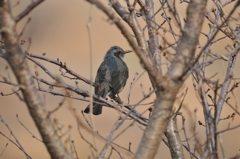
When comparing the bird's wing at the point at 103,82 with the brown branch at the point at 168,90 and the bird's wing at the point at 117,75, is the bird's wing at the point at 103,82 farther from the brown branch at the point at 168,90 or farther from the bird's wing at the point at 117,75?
the brown branch at the point at 168,90

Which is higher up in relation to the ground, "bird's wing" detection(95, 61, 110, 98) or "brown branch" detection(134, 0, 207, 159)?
"bird's wing" detection(95, 61, 110, 98)

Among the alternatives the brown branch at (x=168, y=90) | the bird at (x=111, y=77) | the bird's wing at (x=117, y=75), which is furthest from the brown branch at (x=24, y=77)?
the bird's wing at (x=117, y=75)

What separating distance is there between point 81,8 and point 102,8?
17.1 m

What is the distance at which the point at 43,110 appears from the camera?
2574 millimetres

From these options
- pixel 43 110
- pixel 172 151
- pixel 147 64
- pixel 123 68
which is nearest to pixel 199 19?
pixel 147 64

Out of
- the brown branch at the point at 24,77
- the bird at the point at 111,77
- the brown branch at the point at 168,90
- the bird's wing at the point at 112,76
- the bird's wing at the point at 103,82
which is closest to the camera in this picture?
the brown branch at the point at 24,77

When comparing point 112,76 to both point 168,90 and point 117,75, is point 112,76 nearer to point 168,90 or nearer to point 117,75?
point 117,75

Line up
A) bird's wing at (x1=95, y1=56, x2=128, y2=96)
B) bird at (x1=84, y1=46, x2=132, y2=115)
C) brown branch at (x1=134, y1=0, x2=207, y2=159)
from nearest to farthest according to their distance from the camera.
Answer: brown branch at (x1=134, y1=0, x2=207, y2=159) → bird at (x1=84, y1=46, x2=132, y2=115) → bird's wing at (x1=95, y1=56, x2=128, y2=96)

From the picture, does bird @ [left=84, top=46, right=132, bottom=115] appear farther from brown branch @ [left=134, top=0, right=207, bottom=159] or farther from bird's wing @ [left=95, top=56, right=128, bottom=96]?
brown branch @ [left=134, top=0, right=207, bottom=159]

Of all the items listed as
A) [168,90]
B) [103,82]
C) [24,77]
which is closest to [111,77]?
[103,82]

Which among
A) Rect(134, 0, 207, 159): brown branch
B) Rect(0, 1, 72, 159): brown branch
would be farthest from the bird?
Rect(0, 1, 72, 159): brown branch

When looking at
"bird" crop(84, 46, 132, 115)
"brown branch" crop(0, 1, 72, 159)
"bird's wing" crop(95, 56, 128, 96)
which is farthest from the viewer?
"bird's wing" crop(95, 56, 128, 96)

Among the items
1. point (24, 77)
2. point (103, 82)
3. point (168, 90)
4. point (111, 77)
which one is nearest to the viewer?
point (24, 77)

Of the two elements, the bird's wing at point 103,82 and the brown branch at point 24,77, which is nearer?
the brown branch at point 24,77
